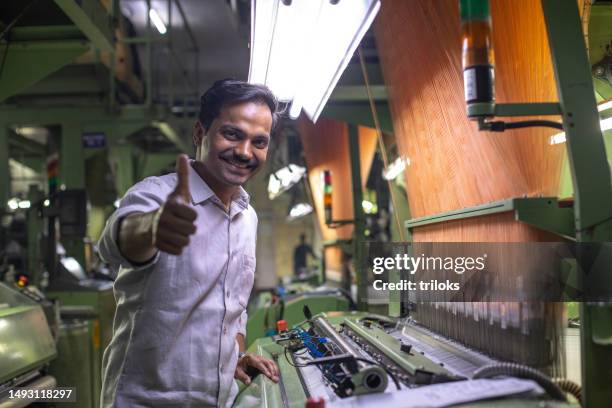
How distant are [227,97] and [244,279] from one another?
0.59 meters

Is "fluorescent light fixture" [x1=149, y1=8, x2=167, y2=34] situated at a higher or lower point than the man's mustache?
higher

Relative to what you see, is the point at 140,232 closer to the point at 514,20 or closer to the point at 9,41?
the point at 514,20

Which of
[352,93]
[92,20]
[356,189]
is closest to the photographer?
[92,20]

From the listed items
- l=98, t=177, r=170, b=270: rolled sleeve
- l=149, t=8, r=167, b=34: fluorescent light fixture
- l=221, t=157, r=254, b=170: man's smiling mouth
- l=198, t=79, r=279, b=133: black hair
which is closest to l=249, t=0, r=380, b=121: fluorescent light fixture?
l=198, t=79, r=279, b=133: black hair

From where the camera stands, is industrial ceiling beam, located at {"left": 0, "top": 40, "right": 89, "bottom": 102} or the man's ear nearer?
the man's ear

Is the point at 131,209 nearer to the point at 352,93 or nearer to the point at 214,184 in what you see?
the point at 214,184

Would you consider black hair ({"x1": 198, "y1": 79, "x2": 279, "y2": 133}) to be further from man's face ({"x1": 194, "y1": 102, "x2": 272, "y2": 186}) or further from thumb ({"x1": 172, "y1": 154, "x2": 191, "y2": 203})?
thumb ({"x1": 172, "y1": 154, "x2": 191, "y2": 203})

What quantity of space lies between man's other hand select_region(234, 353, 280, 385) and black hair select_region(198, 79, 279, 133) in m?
0.77

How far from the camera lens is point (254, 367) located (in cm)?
154

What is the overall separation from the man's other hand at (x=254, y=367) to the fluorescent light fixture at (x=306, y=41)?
100 centimetres

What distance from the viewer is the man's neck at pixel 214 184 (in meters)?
1.42

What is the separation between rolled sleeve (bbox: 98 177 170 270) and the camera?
1108 mm

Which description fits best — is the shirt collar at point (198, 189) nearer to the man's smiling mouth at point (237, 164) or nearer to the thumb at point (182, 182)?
the man's smiling mouth at point (237, 164)

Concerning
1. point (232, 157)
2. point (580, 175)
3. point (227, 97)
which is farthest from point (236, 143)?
point (580, 175)
